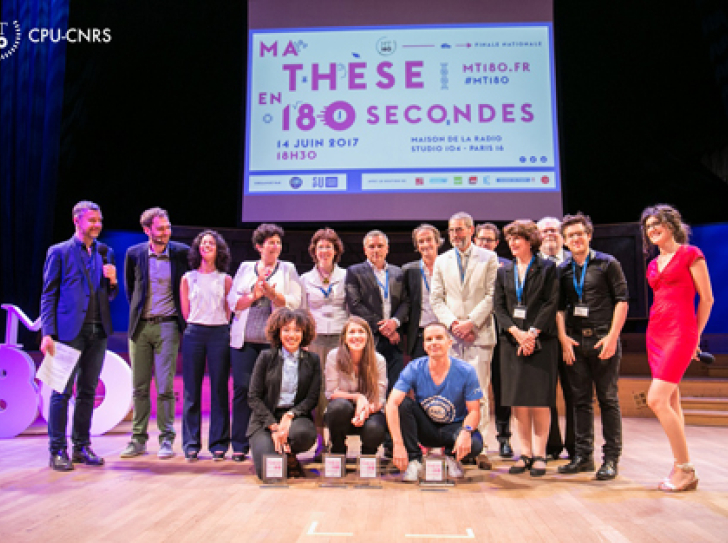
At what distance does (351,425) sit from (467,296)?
39.2 inches

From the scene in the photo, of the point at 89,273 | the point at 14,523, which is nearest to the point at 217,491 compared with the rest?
the point at 14,523

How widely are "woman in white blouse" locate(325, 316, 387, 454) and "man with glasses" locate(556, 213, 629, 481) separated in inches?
40.1

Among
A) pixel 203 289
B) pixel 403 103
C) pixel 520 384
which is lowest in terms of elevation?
pixel 520 384

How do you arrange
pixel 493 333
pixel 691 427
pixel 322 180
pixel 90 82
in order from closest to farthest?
pixel 493 333, pixel 691 427, pixel 322 180, pixel 90 82

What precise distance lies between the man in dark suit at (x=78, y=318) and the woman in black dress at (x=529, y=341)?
2305 millimetres

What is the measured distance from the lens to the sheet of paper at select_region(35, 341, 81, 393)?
10.4ft

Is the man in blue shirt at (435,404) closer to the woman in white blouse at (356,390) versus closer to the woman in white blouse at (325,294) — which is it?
the woman in white blouse at (356,390)

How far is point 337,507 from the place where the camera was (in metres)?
2.41

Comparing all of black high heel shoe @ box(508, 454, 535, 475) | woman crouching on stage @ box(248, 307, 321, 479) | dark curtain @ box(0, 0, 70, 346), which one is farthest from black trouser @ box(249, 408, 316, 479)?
dark curtain @ box(0, 0, 70, 346)

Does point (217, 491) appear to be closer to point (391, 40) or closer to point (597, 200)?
point (391, 40)

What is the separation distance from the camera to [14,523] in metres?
2.20

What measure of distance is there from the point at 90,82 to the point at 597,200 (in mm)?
5690

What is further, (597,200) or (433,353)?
→ (597,200)

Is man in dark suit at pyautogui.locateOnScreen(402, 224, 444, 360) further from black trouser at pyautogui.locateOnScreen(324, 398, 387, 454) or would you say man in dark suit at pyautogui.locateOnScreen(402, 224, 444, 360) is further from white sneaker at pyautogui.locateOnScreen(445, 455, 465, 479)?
white sneaker at pyautogui.locateOnScreen(445, 455, 465, 479)
